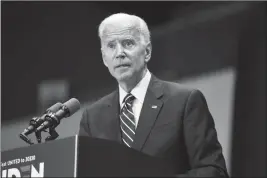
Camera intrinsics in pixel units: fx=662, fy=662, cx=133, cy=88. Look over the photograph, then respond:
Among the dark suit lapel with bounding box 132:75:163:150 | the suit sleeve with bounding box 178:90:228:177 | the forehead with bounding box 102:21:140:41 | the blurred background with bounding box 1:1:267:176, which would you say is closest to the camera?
the suit sleeve with bounding box 178:90:228:177

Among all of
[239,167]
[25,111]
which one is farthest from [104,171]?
[239,167]

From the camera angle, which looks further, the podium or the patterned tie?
the patterned tie

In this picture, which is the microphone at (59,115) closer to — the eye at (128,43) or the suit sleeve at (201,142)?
the eye at (128,43)

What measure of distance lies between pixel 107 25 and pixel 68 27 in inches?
121

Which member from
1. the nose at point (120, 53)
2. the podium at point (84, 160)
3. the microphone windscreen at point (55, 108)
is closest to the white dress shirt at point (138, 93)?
the nose at point (120, 53)

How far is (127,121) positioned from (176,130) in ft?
0.74

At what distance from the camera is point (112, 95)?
3008 millimetres

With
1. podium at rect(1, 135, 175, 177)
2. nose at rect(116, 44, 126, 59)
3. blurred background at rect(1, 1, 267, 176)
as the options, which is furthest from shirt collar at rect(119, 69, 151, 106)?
blurred background at rect(1, 1, 267, 176)

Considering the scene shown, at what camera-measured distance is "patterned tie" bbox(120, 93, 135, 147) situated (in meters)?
2.79

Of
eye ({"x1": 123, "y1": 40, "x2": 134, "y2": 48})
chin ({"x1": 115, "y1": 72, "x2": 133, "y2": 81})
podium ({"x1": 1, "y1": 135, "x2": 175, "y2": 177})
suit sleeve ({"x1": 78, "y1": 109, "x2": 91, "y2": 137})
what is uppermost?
eye ({"x1": 123, "y1": 40, "x2": 134, "y2": 48})

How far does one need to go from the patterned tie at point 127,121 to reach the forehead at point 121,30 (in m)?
0.26

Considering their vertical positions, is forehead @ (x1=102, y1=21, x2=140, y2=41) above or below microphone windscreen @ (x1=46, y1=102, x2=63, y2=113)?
above

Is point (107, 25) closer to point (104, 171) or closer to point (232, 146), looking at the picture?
point (104, 171)

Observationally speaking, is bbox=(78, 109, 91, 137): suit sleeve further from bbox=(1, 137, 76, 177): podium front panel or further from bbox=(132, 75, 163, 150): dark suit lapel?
bbox=(1, 137, 76, 177): podium front panel
